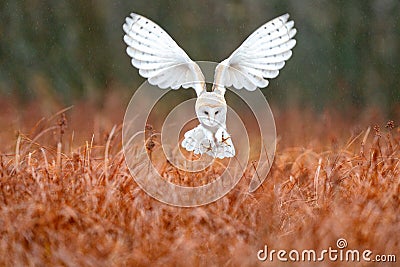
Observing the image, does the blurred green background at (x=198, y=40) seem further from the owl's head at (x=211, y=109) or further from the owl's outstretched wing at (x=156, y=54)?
the owl's head at (x=211, y=109)

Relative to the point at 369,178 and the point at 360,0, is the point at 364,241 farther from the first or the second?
the point at 360,0

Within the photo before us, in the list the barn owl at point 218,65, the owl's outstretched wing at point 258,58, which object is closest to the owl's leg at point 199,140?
the barn owl at point 218,65

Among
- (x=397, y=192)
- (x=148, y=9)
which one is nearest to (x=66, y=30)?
(x=148, y=9)

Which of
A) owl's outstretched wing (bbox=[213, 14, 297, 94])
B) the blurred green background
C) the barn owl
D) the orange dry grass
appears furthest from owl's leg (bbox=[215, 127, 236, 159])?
the blurred green background

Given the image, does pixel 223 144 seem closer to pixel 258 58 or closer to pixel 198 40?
pixel 258 58

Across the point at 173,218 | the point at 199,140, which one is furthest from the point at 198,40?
the point at 199,140

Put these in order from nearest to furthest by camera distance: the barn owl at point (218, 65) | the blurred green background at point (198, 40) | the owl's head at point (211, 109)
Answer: the owl's head at point (211, 109) → the barn owl at point (218, 65) → the blurred green background at point (198, 40)
